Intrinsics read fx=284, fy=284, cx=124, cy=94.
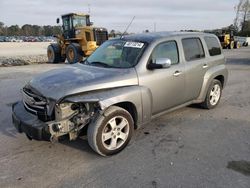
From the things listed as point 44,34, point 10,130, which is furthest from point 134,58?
point 44,34

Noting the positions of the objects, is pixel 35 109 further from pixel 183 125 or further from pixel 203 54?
pixel 203 54

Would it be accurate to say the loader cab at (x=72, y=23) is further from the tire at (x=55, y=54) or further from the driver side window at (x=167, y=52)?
the driver side window at (x=167, y=52)

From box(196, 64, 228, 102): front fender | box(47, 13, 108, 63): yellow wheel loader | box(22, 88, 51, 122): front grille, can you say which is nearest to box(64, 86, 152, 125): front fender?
box(22, 88, 51, 122): front grille

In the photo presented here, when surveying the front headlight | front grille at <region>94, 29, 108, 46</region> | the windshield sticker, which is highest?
front grille at <region>94, 29, 108, 46</region>

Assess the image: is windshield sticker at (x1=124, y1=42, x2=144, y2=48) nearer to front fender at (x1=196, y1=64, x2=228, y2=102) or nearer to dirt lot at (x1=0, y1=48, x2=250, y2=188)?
dirt lot at (x1=0, y1=48, x2=250, y2=188)

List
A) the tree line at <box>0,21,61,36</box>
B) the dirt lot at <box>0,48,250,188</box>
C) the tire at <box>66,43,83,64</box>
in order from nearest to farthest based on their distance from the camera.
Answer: the dirt lot at <box>0,48,250,188</box>
the tire at <box>66,43,83,64</box>
the tree line at <box>0,21,61,36</box>

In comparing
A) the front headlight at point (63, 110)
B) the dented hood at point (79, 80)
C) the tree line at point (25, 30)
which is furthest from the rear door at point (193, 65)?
the tree line at point (25, 30)

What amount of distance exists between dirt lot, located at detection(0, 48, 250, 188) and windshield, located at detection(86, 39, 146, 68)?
1.30 meters

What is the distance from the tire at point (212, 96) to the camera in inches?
249

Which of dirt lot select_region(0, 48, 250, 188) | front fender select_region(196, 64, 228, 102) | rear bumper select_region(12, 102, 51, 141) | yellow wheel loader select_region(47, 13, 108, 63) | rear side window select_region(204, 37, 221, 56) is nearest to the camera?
dirt lot select_region(0, 48, 250, 188)

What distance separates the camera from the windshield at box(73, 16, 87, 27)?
19.6 meters

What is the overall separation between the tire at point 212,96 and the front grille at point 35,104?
374 centimetres

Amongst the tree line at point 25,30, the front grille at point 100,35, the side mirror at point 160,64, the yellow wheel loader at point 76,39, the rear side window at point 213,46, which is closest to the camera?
the side mirror at point 160,64

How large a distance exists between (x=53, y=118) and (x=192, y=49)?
3.25 meters
